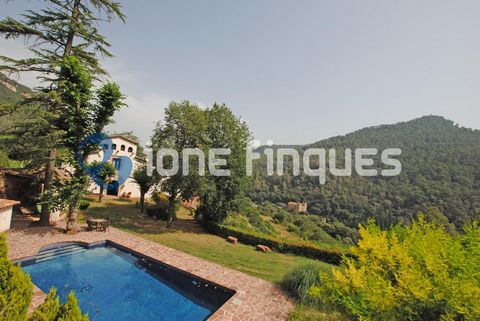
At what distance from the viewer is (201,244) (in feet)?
55.4

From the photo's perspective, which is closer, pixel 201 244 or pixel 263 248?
pixel 201 244

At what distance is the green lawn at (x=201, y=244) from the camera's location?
1323 centimetres

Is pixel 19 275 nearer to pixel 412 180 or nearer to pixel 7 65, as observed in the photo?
pixel 7 65

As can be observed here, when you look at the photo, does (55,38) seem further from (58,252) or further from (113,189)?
(113,189)

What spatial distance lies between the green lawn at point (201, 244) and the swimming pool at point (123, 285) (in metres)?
2.65

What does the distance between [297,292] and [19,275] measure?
9.32 m

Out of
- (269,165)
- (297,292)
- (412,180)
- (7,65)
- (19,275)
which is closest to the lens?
(19,275)

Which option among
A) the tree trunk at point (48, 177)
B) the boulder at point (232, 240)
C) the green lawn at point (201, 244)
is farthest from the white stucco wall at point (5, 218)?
the boulder at point (232, 240)

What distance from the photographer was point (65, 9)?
14859 mm

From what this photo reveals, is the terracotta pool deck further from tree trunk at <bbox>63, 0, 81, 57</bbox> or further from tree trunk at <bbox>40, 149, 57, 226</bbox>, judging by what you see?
tree trunk at <bbox>63, 0, 81, 57</bbox>

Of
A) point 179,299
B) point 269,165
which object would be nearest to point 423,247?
point 179,299

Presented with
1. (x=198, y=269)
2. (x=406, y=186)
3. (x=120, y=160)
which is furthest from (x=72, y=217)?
(x=406, y=186)

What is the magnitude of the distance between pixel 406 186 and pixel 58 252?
94.2 meters

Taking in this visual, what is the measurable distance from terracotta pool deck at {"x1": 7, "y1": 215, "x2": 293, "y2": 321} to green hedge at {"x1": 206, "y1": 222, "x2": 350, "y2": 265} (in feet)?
23.4
